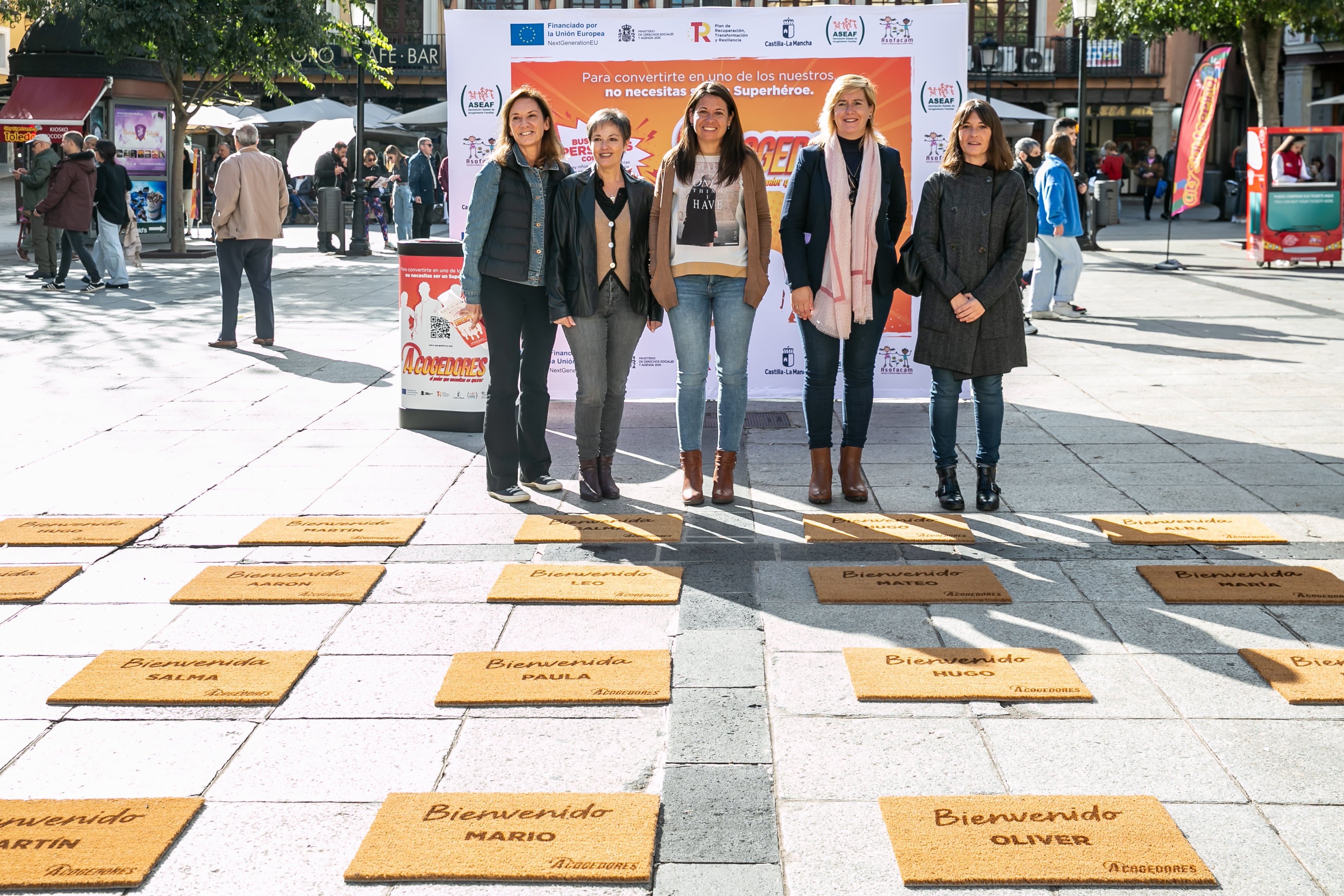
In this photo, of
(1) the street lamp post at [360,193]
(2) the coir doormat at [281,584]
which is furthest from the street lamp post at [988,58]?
(2) the coir doormat at [281,584]

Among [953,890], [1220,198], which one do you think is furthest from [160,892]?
[1220,198]

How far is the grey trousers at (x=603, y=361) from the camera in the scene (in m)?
6.53

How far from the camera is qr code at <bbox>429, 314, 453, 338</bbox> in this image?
8.25 metres

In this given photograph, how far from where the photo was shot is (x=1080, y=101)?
21.6 metres

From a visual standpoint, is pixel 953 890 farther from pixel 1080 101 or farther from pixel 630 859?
pixel 1080 101

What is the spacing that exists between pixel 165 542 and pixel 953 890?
4066 mm

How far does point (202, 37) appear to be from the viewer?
2095cm

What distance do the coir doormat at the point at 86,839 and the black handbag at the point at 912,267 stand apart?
402 centimetres

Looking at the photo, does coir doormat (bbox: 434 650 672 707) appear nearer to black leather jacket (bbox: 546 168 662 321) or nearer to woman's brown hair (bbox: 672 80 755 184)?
black leather jacket (bbox: 546 168 662 321)

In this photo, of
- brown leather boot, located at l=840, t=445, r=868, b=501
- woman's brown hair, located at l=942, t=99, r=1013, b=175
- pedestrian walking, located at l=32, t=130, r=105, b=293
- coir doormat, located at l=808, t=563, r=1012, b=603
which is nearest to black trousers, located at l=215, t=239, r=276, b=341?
pedestrian walking, located at l=32, t=130, r=105, b=293

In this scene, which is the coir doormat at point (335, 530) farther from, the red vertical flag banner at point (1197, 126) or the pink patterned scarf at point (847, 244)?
the red vertical flag banner at point (1197, 126)

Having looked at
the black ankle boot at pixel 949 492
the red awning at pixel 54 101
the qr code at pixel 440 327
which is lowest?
the black ankle boot at pixel 949 492

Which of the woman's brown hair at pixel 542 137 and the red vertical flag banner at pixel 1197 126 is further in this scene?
the red vertical flag banner at pixel 1197 126

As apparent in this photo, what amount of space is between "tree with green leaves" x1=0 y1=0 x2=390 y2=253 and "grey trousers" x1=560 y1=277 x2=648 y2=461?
1624 cm
